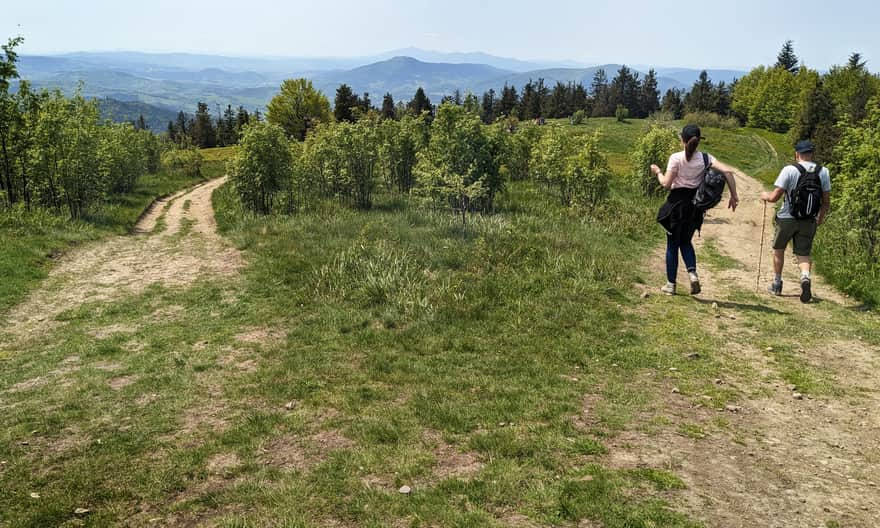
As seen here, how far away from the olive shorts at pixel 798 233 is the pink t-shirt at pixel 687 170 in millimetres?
2122

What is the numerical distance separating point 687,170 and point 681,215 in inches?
30.1

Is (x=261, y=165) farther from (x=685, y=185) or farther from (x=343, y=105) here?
(x=343, y=105)

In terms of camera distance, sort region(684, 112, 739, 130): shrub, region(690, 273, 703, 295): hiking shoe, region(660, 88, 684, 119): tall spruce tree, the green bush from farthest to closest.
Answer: region(660, 88, 684, 119): tall spruce tree, region(684, 112, 739, 130): shrub, the green bush, region(690, 273, 703, 295): hiking shoe

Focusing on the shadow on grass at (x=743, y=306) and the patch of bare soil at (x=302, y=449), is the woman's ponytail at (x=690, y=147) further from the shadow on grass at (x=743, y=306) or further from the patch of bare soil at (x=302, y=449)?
the patch of bare soil at (x=302, y=449)

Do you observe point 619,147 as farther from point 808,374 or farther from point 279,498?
point 279,498

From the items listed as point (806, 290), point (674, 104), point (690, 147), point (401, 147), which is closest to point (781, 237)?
point (806, 290)

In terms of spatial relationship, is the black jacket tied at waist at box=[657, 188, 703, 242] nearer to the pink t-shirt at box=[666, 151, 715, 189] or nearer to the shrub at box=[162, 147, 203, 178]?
the pink t-shirt at box=[666, 151, 715, 189]

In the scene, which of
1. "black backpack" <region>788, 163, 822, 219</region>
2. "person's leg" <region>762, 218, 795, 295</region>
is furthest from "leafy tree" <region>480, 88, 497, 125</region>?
"black backpack" <region>788, 163, 822, 219</region>

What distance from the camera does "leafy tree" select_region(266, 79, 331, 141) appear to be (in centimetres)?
6619

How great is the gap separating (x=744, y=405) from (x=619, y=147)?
54253mm

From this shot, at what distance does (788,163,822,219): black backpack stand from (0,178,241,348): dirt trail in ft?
39.6

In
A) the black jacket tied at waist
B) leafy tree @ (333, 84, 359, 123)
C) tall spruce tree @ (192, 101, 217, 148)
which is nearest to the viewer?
the black jacket tied at waist

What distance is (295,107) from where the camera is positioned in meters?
67.4

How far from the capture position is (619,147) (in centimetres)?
5566
